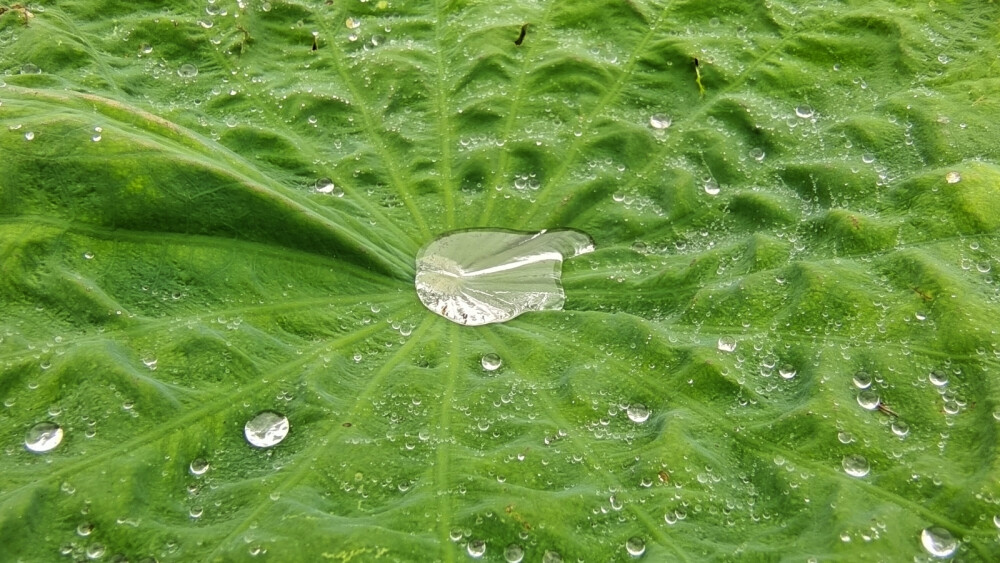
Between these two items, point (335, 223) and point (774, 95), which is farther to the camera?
point (774, 95)

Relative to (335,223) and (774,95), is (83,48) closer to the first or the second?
(335,223)

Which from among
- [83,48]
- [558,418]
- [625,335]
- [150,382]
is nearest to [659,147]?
[625,335]

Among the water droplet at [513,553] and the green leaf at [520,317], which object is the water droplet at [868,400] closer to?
the green leaf at [520,317]

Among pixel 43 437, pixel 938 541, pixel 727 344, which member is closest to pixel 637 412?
pixel 727 344

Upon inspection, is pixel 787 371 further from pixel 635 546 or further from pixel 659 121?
pixel 659 121

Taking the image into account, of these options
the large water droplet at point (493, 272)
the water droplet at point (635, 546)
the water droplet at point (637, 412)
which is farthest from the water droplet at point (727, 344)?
the water droplet at point (635, 546)

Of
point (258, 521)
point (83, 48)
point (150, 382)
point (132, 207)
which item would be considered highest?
point (83, 48)
